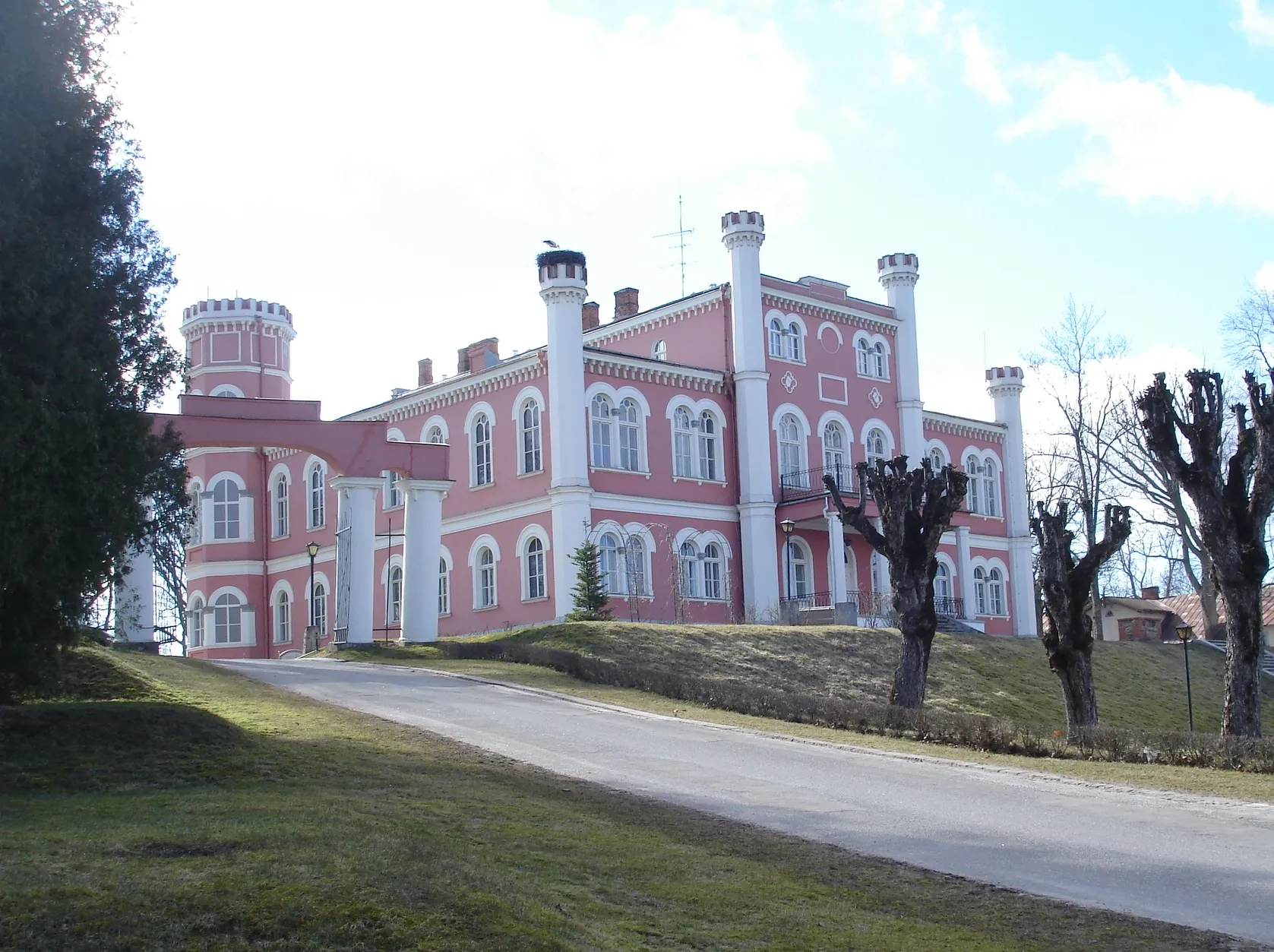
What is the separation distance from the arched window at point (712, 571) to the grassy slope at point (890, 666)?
7.17m

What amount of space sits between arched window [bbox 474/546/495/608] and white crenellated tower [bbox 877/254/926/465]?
15.3 meters

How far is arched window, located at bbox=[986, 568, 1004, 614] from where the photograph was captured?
5184 centimetres

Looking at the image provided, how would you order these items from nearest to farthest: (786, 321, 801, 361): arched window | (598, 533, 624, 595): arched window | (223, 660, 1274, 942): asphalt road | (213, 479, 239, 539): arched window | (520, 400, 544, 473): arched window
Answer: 1. (223, 660, 1274, 942): asphalt road
2. (598, 533, 624, 595): arched window
3. (520, 400, 544, 473): arched window
4. (786, 321, 801, 361): arched window
5. (213, 479, 239, 539): arched window

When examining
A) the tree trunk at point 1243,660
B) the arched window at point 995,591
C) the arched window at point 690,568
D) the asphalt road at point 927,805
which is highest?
the arched window at point 690,568

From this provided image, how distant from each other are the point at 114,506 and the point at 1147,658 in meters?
35.4

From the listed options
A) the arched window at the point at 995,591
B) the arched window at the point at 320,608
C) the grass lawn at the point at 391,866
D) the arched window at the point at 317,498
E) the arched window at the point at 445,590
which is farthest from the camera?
the arched window at the point at 995,591

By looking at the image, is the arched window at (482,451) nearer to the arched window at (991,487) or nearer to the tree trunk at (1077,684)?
the arched window at (991,487)

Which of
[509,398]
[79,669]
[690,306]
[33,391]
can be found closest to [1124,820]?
[33,391]

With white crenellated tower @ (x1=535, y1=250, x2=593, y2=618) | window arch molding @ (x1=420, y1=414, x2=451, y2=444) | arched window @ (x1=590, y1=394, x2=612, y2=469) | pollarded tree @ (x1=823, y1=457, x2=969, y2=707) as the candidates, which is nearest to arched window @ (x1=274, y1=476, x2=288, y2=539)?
window arch molding @ (x1=420, y1=414, x2=451, y2=444)

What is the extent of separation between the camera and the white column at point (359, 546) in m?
31.5

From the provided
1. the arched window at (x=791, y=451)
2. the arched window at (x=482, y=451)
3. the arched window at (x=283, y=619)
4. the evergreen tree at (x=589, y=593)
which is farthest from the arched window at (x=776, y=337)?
the arched window at (x=283, y=619)

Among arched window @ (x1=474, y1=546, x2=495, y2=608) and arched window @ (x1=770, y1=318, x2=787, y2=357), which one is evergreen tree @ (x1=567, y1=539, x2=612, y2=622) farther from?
arched window @ (x1=770, y1=318, x2=787, y2=357)

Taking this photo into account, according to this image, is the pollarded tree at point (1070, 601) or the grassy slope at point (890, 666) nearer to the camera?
the pollarded tree at point (1070, 601)

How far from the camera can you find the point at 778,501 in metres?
43.8
